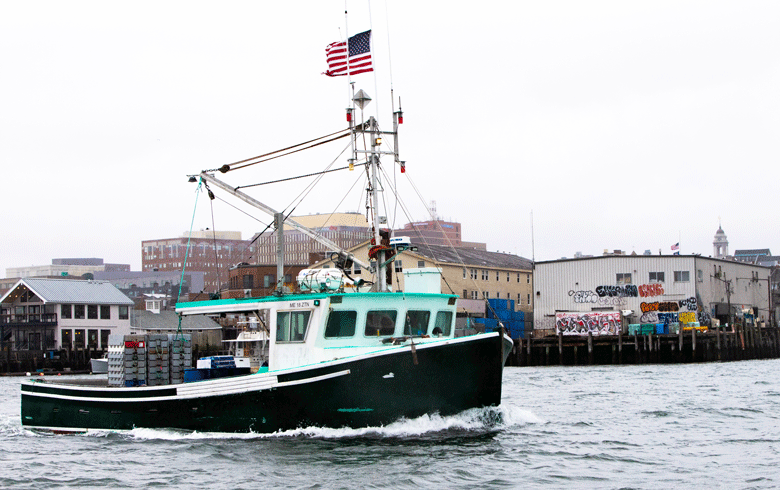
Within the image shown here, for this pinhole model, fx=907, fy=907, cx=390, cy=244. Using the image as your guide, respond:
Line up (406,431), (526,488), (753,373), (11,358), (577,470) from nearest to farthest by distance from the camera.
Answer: (526,488)
(577,470)
(406,431)
(753,373)
(11,358)

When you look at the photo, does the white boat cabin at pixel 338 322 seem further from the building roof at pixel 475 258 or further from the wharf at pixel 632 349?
the building roof at pixel 475 258

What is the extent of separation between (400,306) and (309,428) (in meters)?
4.08

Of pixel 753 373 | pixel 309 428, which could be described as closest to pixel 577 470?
pixel 309 428

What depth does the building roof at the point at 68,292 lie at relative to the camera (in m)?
82.1

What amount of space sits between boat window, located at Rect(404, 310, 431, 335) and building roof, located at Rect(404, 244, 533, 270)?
56.5 meters

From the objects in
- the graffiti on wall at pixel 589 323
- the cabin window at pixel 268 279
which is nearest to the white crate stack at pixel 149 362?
the graffiti on wall at pixel 589 323

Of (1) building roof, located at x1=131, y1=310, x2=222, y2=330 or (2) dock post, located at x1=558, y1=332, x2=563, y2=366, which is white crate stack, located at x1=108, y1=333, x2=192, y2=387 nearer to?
(2) dock post, located at x1=558, y1=332, x2=563, y2=366

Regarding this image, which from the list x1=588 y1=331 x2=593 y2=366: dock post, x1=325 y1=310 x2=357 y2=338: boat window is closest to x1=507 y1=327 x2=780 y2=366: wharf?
x1=588 y1=331 x2=593 y2=366: dock post

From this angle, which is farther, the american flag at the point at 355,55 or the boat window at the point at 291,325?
the american flag at the point at 355,55

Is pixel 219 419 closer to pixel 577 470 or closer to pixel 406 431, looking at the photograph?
pixel 406 431

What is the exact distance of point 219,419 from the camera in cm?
2384

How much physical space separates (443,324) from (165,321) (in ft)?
228

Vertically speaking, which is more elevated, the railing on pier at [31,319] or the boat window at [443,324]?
the railing on pier at [31,319]

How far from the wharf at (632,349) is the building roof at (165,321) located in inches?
1218
